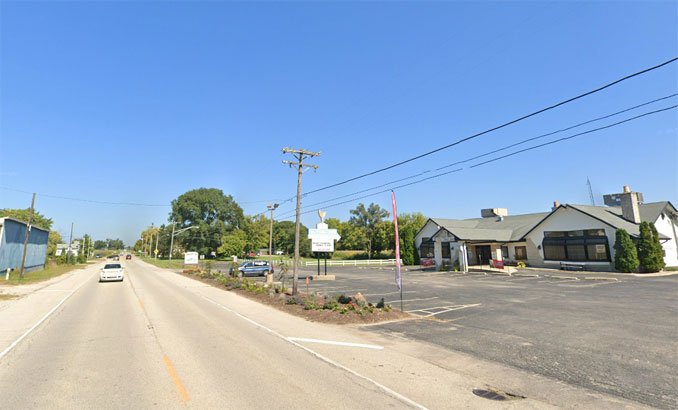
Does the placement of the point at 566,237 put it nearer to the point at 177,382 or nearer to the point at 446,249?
the point at 446,249

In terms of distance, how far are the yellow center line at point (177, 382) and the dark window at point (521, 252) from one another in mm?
41439

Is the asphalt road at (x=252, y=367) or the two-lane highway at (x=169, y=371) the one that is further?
the asphalt road at (x=252, y=367)

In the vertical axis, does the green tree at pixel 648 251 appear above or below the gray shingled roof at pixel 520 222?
below

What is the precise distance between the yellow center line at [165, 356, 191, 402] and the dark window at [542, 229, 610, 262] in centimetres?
3873

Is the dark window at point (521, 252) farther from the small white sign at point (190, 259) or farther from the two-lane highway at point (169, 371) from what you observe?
the small white sign at point (190, 259)

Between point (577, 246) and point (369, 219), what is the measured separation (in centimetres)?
5122

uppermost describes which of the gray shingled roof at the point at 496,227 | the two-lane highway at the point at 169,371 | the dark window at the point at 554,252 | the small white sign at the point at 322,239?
the gray shingled roof at the point at 496,227

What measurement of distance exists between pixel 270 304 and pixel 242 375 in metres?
10.4

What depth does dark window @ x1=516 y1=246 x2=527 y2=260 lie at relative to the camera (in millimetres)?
39016

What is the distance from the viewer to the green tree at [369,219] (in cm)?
7725

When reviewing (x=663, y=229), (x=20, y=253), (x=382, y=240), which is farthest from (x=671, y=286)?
(x=20, y=253)

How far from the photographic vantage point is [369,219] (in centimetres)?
8212

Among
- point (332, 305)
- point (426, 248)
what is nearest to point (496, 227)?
point (426, 248)

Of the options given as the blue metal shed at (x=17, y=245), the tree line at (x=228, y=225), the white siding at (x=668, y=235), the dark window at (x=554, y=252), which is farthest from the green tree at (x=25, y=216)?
the white siding at (x=668, y=235)
